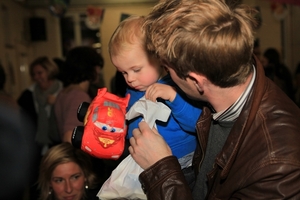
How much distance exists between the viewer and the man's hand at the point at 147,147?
67.4 inches

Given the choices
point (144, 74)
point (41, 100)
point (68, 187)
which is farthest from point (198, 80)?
point (41, 100)

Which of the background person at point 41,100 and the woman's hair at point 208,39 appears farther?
the background person at point 41,100

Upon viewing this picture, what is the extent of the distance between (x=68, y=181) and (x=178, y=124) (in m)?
1.17

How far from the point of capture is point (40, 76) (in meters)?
4.63

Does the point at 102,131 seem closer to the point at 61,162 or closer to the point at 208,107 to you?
the point at 208,107

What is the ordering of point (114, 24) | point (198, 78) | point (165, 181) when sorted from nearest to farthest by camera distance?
point (198, 78), point (165, 181), point (114, 24)

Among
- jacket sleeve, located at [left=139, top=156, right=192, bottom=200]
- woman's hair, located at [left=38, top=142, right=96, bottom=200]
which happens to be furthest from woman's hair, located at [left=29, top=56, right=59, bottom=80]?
jacket sleeve, located at [left=139, top=156, right=192, bottom=200]

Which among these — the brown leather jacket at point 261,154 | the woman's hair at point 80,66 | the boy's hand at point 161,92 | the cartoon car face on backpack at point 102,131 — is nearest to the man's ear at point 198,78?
the brown leather jacket at point 261,154

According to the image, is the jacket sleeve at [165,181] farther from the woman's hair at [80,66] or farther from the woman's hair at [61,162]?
the woman's hair at [80,66]

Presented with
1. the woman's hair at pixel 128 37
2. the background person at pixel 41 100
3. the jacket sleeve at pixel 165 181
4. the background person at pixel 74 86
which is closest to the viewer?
the jacket sleeve at pixel 165 181

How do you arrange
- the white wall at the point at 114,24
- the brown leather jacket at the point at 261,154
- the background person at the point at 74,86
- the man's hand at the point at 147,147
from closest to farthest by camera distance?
the brown leather jacket at the point at 261,154
the man's hand at the point at 147,147
the background person at the point at 74,86
the white wall at the point at 114,24

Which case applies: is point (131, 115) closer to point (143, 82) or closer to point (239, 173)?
point (143, 82)

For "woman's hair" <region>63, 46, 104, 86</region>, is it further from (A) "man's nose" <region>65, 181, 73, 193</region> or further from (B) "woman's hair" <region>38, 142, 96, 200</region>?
(A) "man's nose" <region>65, 181, 73, 193</region>

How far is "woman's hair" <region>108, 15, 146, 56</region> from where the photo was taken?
6.34ft
